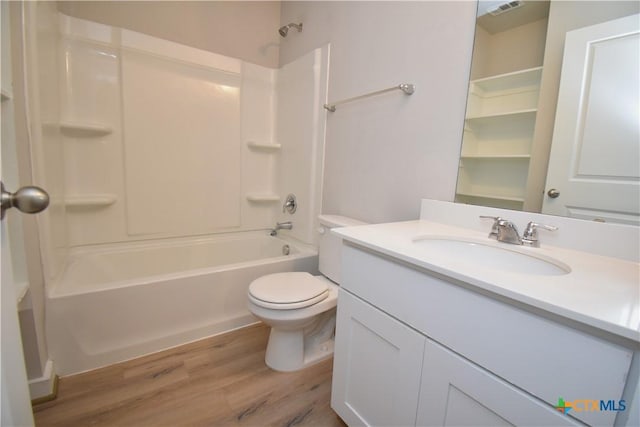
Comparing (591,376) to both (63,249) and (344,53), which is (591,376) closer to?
(344,53)

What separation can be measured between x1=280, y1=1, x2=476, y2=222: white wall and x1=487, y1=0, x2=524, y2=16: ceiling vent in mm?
82

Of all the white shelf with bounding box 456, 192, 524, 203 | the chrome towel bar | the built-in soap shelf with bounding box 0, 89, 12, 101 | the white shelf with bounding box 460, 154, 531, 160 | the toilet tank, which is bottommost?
the toilet tank

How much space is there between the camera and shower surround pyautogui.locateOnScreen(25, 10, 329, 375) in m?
1.40

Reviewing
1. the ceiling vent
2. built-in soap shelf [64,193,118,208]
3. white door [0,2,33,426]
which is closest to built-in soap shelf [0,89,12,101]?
white door [0,2,33,426]

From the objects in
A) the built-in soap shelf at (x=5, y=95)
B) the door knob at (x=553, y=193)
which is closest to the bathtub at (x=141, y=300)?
the built-in soap shelf at (x=5, y=95)

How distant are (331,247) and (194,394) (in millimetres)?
963

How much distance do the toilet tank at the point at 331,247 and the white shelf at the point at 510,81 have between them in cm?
88

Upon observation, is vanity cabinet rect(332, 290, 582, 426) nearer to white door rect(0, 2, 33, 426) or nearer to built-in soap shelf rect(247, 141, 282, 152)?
white door rect(0, 2, 33, 426)

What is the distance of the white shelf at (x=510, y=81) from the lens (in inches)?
40.4

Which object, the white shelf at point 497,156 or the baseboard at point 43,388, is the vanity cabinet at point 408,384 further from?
the baseboard at point 43,388

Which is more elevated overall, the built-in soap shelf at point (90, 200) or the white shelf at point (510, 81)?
the white shelf at point (510, 81)

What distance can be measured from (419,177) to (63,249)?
6.80ft

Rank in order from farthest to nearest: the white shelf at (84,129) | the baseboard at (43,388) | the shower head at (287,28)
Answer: the shower head at (287,28), the white shelf at (84,129), the baseboard at (43,388)

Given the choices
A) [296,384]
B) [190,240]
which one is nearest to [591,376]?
[296,384]
